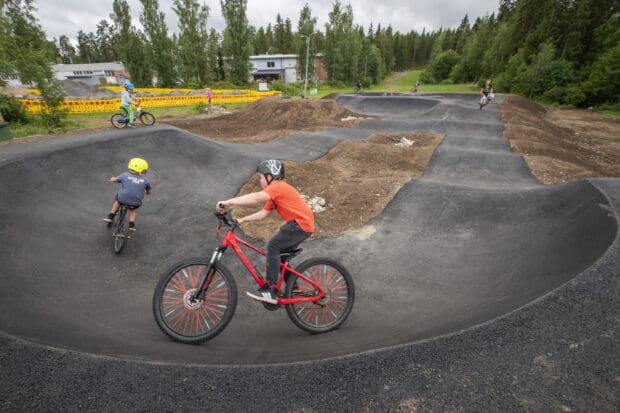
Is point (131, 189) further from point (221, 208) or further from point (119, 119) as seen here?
point (119, 119)

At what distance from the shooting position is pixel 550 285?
402 cm

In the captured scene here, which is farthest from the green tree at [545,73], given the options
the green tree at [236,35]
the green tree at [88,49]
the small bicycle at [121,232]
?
the green tree at [88,49]

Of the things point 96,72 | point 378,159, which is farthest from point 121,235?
point 96,72

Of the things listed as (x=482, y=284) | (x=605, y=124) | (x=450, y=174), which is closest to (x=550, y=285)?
(x=482, y=284)

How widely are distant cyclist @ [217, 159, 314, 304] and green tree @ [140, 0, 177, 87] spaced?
61090mm

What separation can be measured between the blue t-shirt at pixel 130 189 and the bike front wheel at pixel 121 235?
0.50 metres

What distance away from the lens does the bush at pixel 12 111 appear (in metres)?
16.6

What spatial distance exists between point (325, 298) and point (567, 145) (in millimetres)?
20515

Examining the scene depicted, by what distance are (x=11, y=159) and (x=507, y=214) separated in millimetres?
14198

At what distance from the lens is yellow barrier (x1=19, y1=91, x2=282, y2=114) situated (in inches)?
904

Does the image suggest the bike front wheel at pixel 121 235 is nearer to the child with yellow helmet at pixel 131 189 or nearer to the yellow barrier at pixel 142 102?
the child with yellow helmet at pixel 131 189

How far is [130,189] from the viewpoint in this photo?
20.9 ft

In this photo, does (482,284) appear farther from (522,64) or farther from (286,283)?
(522,64)

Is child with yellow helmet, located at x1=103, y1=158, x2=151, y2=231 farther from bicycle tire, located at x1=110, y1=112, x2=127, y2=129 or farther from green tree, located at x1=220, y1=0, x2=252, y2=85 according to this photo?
green tree, located at x1=220, y1=0, x2=252, y2=85
